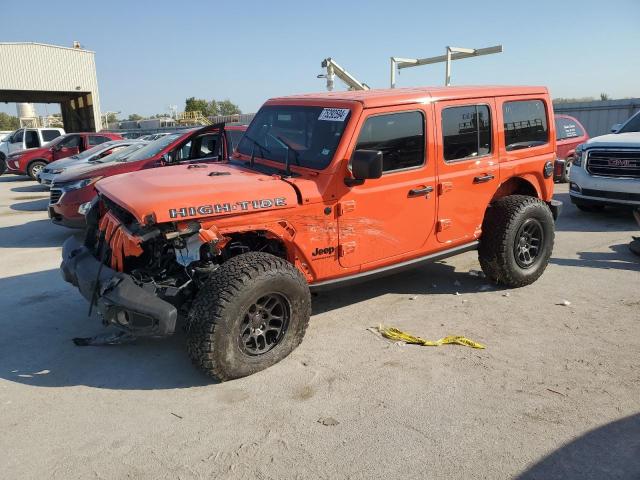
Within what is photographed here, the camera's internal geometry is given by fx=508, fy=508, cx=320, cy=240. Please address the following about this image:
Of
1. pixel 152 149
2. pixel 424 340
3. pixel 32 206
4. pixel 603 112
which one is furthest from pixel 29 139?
pixel 603 112

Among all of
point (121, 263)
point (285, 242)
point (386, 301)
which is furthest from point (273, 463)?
point (386, 301)

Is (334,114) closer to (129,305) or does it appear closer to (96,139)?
(129,305)

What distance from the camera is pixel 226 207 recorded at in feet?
11.6

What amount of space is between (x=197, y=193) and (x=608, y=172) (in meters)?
7.31

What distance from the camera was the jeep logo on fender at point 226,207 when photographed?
338cm

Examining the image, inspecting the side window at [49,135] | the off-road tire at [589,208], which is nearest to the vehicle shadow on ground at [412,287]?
the off-road tire at [589,208]

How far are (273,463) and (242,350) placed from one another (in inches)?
38.6

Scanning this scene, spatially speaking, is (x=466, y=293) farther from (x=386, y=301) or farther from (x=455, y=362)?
(x=455, y=362)

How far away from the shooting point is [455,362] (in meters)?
3.85

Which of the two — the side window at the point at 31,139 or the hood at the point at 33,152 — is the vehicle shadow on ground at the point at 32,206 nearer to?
the hood at the point at 33,152

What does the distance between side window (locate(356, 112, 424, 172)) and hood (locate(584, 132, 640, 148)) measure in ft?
17.2

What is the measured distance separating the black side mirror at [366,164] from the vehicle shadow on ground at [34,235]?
5.79m

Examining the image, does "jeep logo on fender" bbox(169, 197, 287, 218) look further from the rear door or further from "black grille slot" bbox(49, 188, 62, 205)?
"black grille slot" bbox(49, 188, 62, 205)

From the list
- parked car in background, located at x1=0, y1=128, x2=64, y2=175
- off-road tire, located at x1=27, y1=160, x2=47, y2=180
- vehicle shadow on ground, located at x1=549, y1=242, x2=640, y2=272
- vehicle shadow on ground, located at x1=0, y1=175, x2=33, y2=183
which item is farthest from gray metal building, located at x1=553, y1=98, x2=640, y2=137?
vehicle shadow on ground, located at x1=0, y1=175, x2=33, y2=183
